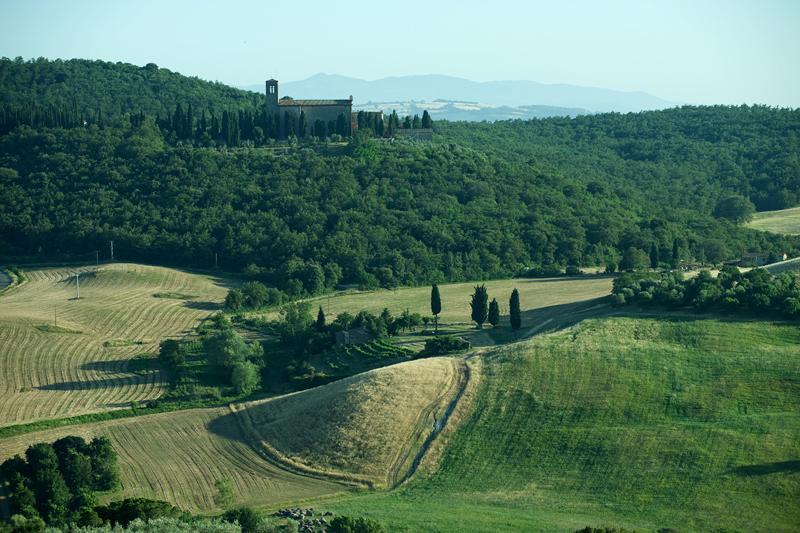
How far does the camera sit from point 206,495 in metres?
41.8

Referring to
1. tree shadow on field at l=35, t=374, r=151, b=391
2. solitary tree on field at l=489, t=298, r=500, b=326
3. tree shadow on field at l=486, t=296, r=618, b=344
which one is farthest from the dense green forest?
tree shadow on field at l=35, t=374, r=151, b=391

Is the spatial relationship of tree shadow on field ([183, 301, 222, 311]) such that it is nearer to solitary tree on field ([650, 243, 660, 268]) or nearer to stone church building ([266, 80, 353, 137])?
solitary tree on field ([650, 243, 660, 268])

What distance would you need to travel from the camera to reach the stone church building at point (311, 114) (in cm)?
10000

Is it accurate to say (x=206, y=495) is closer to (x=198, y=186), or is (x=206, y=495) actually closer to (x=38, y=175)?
(x=198, y=186)

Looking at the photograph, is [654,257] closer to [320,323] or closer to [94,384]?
[320,323]

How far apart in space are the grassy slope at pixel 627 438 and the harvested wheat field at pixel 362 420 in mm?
1671

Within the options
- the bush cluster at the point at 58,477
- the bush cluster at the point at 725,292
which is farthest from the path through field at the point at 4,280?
the bush cluster at the point at 725,292

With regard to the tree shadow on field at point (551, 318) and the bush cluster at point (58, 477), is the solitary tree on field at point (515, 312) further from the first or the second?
the bush cluster at point (58, 477)

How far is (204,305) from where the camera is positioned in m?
73.2

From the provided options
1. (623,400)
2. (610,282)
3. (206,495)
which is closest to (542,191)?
(610,282)

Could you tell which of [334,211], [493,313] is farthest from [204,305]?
[493,313]

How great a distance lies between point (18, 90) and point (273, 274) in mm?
59174

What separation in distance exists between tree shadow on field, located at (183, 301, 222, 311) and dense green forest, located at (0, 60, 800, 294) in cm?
524

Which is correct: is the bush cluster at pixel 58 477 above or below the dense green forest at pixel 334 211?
below
